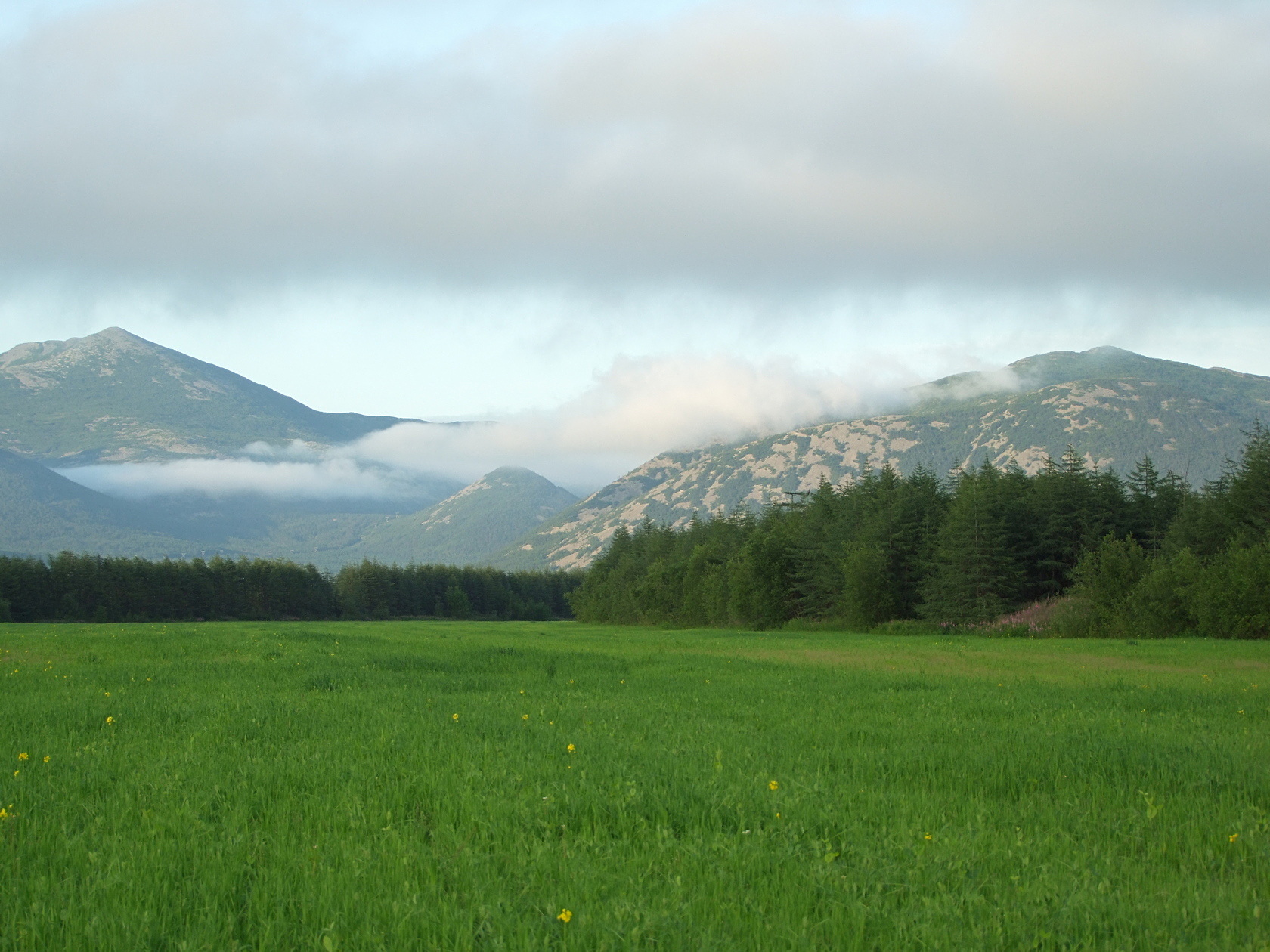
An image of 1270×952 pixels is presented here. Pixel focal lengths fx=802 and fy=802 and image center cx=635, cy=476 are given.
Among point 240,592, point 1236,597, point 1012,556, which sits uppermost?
point 1012,556

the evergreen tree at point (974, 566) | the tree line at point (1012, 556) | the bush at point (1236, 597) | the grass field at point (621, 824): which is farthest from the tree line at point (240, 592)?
the bush at point (1236, 597)

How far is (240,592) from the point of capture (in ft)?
458

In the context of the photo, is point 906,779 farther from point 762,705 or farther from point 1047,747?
point 762,705

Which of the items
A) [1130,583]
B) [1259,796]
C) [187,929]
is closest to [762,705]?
[1259,796]

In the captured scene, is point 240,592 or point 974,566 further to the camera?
point 240,592

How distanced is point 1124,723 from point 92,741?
52.6ft

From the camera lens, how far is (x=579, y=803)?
7926 mm

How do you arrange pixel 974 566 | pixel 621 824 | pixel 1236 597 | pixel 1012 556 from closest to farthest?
1. pixel 621 824
2. pixel 1236 597
3. pixel 974 566
4. pixel 1012 556

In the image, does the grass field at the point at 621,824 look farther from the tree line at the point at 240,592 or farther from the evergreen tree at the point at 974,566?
the tree line at the point at 240,592

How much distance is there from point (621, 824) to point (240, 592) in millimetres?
149653

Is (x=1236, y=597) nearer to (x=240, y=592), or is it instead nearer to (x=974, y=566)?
(x=974, y=566)

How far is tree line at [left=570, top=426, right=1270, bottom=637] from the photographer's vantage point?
48.5 metres

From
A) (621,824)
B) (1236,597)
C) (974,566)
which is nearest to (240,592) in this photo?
(974,566)

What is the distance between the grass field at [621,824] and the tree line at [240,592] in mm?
126145
